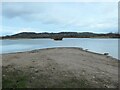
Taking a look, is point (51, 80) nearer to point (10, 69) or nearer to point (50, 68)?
point (50, 68)

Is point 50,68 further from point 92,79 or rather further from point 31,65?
point 92,79

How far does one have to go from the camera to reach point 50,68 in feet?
40.7

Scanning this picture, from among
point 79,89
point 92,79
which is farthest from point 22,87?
point 92,79

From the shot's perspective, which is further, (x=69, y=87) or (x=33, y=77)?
(x=33, y=77)

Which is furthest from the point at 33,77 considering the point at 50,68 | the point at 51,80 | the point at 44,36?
the point at 44,36

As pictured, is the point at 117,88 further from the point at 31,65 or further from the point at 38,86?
the point at 31,65

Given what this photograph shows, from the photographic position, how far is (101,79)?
10.6 m

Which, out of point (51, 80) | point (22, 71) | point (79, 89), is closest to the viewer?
point (79, 89)

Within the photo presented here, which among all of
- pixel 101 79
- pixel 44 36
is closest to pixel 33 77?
pixel 101 79

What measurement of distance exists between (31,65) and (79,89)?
4.69m

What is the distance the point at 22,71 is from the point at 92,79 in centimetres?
344

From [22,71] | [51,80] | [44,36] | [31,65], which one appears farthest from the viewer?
[44,36]

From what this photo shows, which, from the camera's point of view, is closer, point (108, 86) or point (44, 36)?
point (108, 86)

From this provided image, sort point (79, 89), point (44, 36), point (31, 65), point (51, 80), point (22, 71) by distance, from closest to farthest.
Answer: point (79, 89) → point (51, 80) → point (22, 71) → point (31, 65) → point (44, 36)
